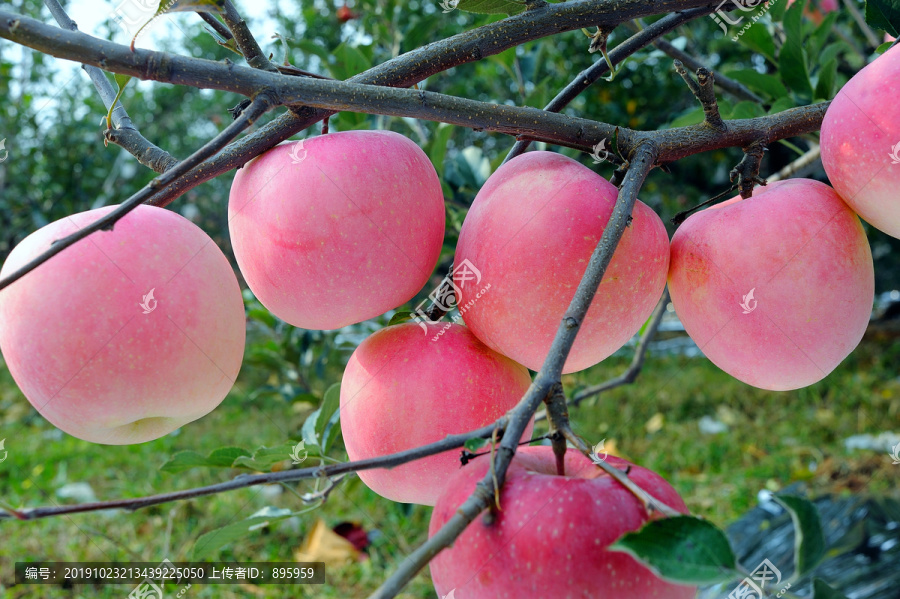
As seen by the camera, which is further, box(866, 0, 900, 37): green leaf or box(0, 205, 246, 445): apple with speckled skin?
box(866, 0, 900, 37): green leaf

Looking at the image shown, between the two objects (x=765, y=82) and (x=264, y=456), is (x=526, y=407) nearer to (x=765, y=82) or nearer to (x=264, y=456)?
(x=264, y=456)

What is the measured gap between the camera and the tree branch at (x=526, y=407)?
28 centimetres

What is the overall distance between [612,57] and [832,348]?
340 millimetres

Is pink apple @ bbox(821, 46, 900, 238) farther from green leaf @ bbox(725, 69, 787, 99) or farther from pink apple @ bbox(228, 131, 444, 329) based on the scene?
green leaf @ bbox(725, 69, 787, 99)

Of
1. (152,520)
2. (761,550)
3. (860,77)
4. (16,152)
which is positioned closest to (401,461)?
(860,77)

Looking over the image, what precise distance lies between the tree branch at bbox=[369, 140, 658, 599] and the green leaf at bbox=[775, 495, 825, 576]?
14 cm

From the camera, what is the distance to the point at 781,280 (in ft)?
1.70

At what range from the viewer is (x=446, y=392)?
540 mm

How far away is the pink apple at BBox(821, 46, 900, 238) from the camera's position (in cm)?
47

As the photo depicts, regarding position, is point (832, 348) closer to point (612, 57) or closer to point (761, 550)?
point (612, 57)

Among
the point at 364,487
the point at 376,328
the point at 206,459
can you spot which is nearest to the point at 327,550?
the point at 364,487

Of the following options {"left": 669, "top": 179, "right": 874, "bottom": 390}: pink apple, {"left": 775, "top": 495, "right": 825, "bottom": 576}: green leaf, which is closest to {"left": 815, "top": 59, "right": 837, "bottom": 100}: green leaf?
{"left": 669, "top": 179, "right": 874, "bottom": 390}: pink apple

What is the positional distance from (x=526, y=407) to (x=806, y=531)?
16 cm

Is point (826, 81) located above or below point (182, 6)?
below
